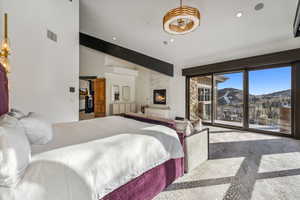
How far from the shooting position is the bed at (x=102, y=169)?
84cm

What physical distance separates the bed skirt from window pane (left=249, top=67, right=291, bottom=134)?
414 cm

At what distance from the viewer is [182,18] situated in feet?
7.29

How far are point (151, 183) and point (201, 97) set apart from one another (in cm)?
515

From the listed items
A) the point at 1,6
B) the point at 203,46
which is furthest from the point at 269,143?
the point at 1,6

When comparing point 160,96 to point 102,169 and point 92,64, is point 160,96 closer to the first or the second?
point 92,64

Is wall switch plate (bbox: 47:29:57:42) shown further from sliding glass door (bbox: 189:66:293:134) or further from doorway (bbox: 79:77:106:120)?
sliding glass door (bbox: 189:66:293:134)

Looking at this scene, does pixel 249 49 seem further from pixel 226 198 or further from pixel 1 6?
pixel 1 6

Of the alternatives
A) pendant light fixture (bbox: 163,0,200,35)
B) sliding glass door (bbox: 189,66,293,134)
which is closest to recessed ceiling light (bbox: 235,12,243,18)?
pendant light fixture (bbox: 163,0,200,35)

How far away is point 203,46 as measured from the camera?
15.1 feet

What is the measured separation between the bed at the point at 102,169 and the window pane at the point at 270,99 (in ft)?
14.0

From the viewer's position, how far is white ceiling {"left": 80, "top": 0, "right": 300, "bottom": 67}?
3.02 meters

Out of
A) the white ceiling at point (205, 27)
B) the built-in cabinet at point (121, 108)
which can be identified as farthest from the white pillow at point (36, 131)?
the built-in cabinet at point (121, 108)

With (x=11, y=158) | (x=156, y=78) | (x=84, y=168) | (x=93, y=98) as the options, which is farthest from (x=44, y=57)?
(x=93, y=98)

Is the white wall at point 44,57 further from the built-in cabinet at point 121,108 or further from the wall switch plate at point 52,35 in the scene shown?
the built-in cabinet at point 121,108
